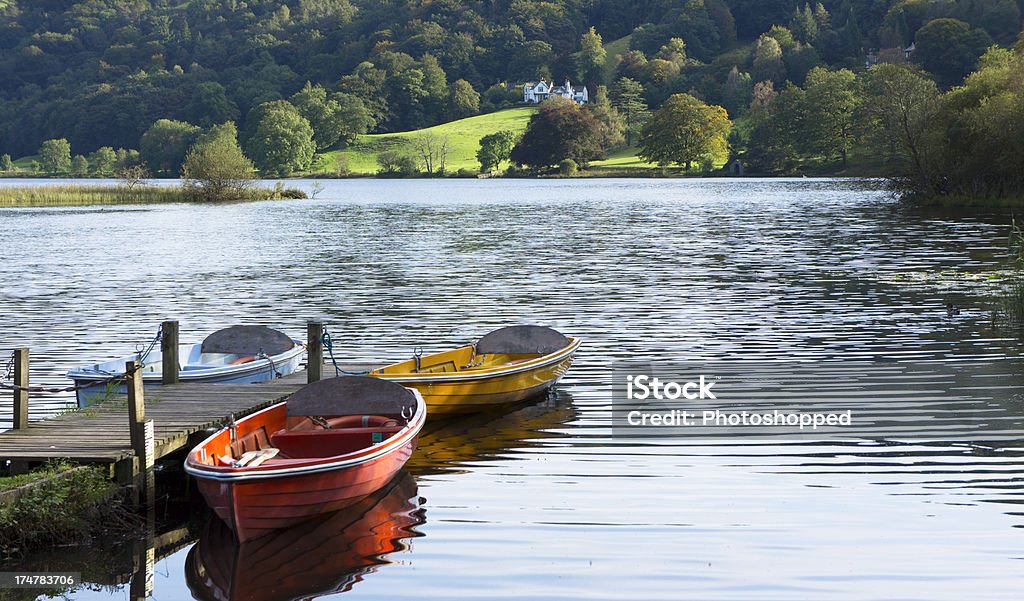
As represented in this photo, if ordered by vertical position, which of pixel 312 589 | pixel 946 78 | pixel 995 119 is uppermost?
pixel 946 78

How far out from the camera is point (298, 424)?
14758 mm

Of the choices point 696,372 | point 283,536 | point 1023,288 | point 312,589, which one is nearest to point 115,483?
point 283,536

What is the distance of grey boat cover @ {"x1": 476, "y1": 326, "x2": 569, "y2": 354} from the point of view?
65.8 ft

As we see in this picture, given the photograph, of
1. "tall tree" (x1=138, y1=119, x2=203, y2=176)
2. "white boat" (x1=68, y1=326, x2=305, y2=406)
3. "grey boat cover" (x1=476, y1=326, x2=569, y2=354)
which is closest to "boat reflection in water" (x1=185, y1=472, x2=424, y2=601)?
"white boat" (x1=68, y1=326, x2=305, y2=406)

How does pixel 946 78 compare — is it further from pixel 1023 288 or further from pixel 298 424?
pixel 298 424

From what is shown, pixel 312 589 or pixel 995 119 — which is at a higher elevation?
pixel 995 119

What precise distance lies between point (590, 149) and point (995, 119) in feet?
407

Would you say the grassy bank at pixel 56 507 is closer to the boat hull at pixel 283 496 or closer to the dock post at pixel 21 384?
the boat hull at pixel 283 496

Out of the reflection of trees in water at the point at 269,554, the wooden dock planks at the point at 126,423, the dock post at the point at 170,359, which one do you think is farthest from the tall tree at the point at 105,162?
the reflection of trees in water at the point at 269,554

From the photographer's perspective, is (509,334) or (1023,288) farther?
(1023,288)

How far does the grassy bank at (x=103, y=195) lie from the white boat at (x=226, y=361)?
83783 mm

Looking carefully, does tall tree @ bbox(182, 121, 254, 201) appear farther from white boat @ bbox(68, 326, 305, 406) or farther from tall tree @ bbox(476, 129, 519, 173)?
white boat @ bbox(68, 326, 305, 406)

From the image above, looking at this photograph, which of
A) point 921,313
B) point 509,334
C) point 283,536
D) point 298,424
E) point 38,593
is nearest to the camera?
point 38,593

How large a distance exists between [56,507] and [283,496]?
2240 mm
